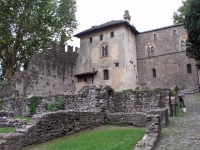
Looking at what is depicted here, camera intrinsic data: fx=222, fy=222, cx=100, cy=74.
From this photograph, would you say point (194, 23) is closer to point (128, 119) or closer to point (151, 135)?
point (128, 119)

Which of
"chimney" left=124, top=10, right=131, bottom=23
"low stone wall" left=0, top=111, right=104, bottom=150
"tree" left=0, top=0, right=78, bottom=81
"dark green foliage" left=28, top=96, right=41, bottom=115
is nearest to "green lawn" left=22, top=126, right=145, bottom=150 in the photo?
"low stone wall" left=0, top=111, right=104, bottom=150

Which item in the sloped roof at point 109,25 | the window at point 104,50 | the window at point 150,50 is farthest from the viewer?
the window at point 150,50

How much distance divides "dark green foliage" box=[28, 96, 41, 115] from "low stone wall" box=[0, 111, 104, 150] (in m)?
5.59

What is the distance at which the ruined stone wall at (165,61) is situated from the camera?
3350 cm

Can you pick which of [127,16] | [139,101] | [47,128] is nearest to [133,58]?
[127,16]

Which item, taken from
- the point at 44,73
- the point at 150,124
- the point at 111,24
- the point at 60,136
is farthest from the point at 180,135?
the point at 111,24

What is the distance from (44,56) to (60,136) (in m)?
21.5

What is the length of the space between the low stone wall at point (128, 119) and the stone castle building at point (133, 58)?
766 inches

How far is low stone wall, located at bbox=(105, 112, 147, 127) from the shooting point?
1118 cm

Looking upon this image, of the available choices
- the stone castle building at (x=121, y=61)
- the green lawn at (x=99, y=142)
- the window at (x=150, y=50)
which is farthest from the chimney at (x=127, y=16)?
the green lawn at (x=99, y=142)

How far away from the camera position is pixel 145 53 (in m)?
36.6

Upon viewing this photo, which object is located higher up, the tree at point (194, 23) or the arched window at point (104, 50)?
the arched window at point (104, 50)

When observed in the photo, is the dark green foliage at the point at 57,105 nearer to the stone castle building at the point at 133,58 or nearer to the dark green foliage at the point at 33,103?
the dark green foliage at the point at 33,103

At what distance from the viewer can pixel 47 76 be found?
96.1 feet
